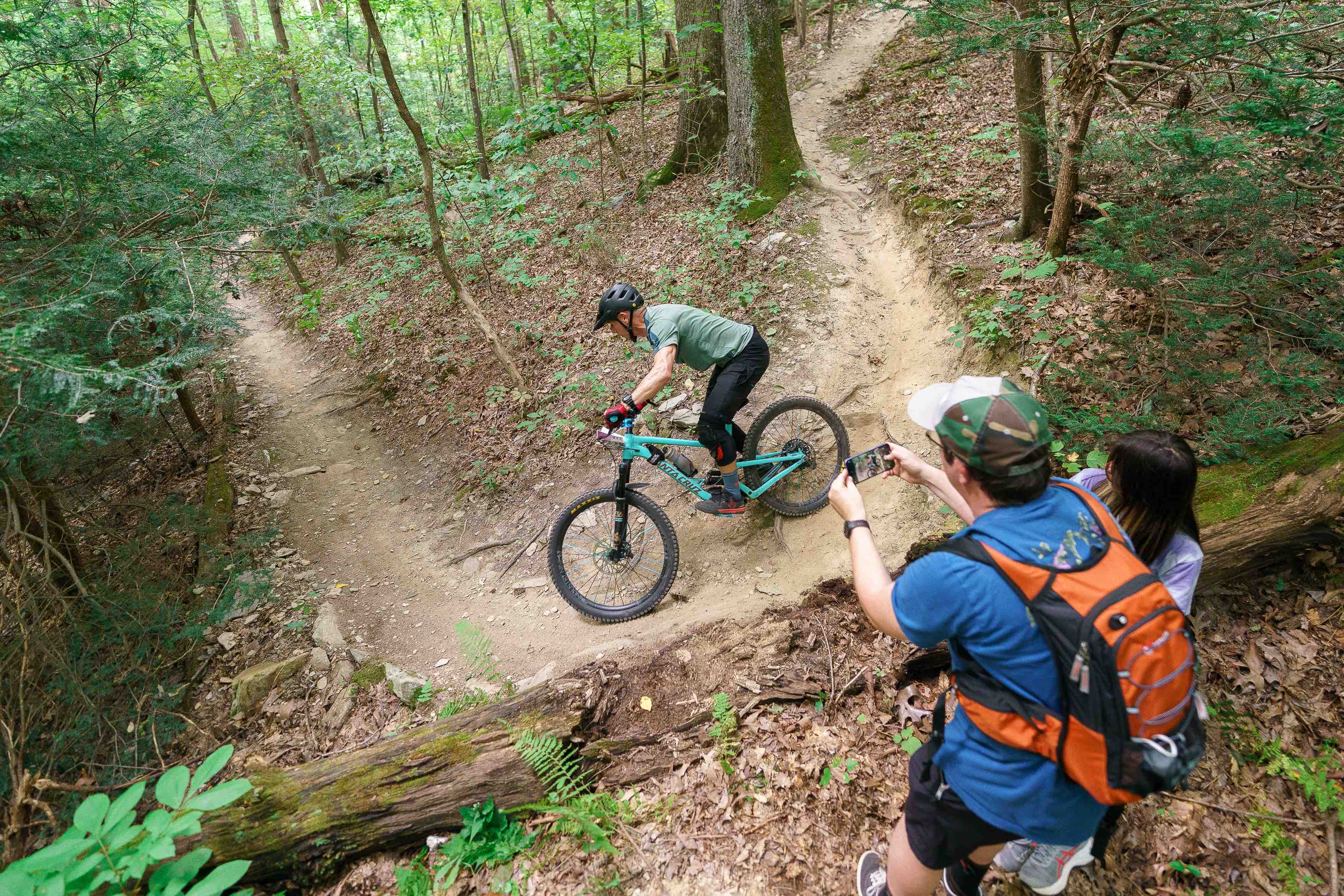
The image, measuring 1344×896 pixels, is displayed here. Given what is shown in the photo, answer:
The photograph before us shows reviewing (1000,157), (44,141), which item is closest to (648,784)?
(44,141)

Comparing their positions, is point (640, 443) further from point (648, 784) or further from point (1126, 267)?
point (1126, 267)

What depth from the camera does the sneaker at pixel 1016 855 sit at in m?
2.56

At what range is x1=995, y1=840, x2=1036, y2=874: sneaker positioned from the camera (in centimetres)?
256

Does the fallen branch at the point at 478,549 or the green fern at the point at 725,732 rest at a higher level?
the green fern at the point at 725,732

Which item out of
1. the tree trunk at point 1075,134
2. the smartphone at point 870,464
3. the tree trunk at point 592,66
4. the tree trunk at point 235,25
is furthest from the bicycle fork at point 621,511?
the tree trunk at point 235,25

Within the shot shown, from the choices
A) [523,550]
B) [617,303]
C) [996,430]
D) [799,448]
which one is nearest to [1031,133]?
[799,448]

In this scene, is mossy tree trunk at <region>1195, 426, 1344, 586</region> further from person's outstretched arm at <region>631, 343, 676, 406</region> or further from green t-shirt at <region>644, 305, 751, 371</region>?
person's outstretched arm at <region>631, 343, 676, 406</region>

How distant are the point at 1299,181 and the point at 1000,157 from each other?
14.1 ft

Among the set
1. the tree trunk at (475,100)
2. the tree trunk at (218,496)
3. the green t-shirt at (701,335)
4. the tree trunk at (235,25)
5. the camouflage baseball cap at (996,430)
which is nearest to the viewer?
the camouflage baseball cap at (996,430)

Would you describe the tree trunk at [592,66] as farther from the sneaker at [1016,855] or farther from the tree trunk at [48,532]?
the sneaker at [1016,855]

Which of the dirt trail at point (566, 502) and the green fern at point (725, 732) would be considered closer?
the green fern at point (725, 732)

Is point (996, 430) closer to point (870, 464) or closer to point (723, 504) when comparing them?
point (870, 464)

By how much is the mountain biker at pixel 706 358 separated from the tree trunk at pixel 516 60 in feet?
41.7

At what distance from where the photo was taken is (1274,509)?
3.36m
